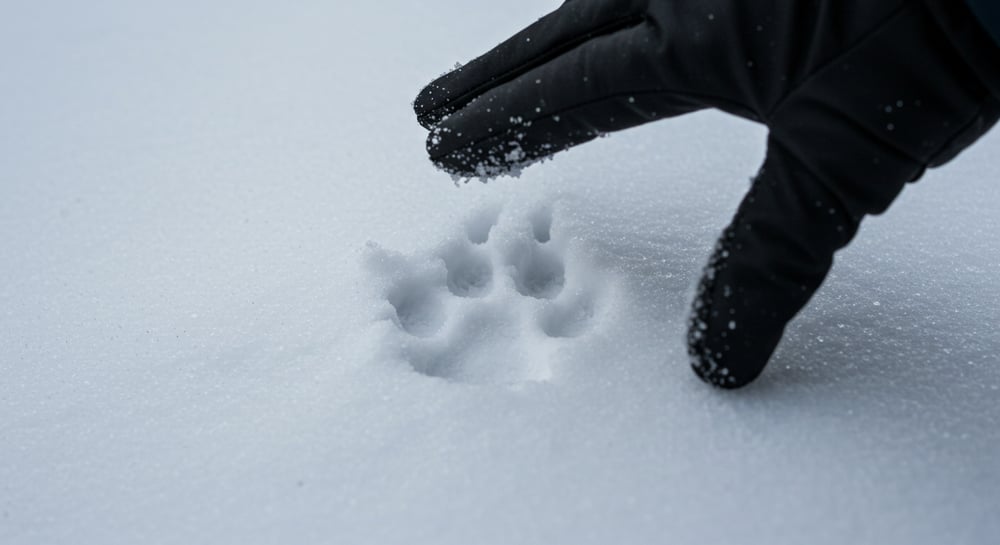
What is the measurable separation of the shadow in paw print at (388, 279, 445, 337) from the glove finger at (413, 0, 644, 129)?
230 millimetres

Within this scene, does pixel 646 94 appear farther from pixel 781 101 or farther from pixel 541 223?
pixel 541 223

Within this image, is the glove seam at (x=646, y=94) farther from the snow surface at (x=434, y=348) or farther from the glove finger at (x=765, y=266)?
the snow surface at (x=434, y=348)

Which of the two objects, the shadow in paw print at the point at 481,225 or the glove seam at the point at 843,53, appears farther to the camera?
the shadow in paw print at the point at 481,225

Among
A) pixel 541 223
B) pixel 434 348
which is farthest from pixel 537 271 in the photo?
pixel 434 348

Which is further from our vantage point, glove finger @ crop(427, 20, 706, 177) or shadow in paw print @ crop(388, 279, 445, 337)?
shadow in paw print @ crop(388, 279, 445, 337)

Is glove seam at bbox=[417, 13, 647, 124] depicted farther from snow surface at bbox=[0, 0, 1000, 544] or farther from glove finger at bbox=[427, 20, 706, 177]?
snow surface at bbox=[0, 0, 1000, 544]

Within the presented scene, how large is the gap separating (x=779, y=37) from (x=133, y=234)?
2.94ft

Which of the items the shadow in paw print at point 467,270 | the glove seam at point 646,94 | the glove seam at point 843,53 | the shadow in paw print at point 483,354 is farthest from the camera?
the shadow in paw print at point 467,270

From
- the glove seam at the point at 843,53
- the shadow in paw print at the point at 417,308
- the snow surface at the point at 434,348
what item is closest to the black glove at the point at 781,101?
the glove seam at the point at 843,53

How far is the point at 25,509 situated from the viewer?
707 mm

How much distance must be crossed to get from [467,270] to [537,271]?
0.30 ft

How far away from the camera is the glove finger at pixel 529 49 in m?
0.78

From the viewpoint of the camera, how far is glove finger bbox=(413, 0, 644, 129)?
0.78 meters

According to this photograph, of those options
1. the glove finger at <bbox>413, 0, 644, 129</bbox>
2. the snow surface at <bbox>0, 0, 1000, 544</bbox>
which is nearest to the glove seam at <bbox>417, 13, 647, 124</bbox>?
the glove finger at <bbox>413, 0, 644, 129</bbox>
